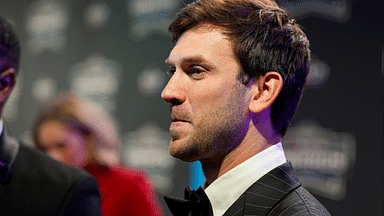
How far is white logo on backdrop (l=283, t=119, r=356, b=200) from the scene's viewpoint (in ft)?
7.59

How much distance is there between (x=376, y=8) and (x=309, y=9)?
0.40 m

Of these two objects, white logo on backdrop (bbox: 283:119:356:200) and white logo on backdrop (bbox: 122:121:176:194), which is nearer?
white logo on backdrop (bbox: 283:119:356:200)

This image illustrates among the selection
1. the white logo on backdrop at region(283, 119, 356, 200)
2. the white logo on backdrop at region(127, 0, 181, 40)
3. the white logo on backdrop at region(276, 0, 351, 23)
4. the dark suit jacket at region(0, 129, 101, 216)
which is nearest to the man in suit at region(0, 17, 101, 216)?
the dark suit jacket at region(0, 129, 101, 216)

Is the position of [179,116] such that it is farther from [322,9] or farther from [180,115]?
[322,9]

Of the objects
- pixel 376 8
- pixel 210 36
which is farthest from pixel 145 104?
pixel 210 36

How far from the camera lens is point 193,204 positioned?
119 cm

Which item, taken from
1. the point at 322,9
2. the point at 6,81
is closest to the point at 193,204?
the point at 6,81

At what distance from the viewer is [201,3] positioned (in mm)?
1343

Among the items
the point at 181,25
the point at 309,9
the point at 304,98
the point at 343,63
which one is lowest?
the point at 304,98

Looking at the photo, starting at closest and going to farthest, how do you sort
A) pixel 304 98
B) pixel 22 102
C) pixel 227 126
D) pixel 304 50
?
1. pixel 227 126
2. pixel 304 50
3. pixel 304 98
4. pixel 22 102

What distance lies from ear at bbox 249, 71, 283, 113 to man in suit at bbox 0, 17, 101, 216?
64 centimetres

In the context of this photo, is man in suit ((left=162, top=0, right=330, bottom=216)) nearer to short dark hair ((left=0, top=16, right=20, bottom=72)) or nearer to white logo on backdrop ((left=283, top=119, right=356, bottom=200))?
short dark hair ((left=0, top=16, right=20, bottom=72))

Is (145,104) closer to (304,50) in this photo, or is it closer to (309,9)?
(309,9)

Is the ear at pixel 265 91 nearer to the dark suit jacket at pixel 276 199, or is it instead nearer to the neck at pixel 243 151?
the neck at pixel 243 151
